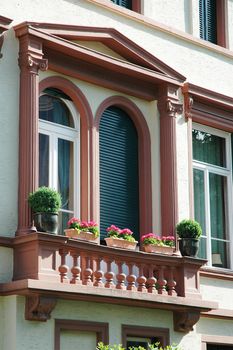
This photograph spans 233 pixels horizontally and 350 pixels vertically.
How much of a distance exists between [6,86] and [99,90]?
251 cm

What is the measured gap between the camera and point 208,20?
23266 mm

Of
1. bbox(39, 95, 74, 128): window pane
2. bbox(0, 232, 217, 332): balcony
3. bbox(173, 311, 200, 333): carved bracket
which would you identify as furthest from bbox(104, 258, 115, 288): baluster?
bbox(39, 95, 74, 128): window pane

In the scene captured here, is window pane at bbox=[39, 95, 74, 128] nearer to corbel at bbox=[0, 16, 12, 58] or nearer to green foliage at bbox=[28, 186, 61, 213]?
corbel at bbox=[0, 16, 12, 58]

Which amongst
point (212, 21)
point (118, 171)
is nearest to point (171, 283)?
point (118, 171)

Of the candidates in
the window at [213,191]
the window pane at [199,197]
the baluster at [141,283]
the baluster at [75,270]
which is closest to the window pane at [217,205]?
the window at [213,191]

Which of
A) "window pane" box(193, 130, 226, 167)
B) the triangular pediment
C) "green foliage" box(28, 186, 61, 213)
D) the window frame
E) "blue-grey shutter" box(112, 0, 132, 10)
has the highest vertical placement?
"blue-grey shutter" box(112, 0, 132, 10)

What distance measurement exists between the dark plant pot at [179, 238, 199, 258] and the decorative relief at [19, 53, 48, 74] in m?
4.51

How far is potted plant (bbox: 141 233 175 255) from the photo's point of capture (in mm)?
18453

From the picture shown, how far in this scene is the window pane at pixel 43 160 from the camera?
58.7 ft

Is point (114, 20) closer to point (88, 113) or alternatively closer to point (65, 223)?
point (88, 113)

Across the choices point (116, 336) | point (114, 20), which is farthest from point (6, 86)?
point (116, 336)

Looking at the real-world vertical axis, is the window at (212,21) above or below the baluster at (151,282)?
above

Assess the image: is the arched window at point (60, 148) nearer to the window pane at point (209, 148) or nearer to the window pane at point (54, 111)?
the window pane at point (54, 111)

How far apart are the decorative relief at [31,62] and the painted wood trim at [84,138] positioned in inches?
19.8
